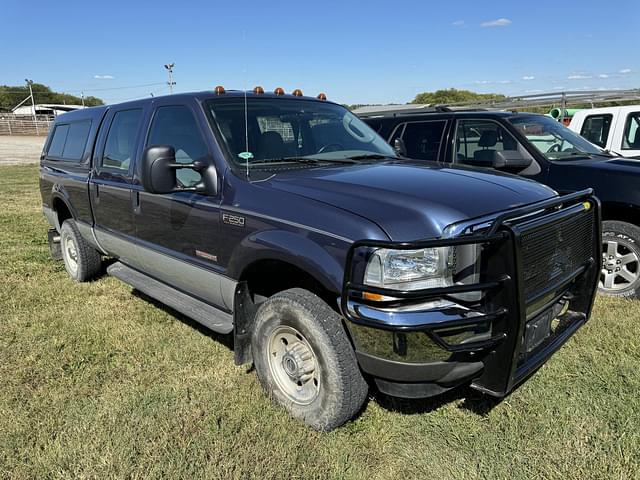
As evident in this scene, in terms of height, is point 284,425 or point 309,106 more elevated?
point 309,106

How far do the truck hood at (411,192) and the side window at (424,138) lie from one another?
2.67 metres

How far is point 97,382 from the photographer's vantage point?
355cm

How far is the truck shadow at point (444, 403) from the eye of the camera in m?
3.18

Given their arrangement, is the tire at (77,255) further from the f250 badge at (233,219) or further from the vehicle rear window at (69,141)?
the f250 badge at (233,219)

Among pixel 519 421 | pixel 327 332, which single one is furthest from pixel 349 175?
pixel 519 421

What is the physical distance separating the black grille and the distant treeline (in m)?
100

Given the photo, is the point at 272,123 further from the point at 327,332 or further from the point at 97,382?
the point at 97,382

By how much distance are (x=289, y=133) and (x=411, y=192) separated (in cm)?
136

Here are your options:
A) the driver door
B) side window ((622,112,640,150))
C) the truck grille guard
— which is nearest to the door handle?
the truck grille guard

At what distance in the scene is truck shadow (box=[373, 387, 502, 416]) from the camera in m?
3.18

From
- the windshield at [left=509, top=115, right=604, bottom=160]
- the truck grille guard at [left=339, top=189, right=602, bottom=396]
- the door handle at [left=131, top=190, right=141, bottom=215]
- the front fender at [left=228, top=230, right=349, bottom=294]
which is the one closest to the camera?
the truck grille guard at [left=339, top=189, right=602, bottom=396]

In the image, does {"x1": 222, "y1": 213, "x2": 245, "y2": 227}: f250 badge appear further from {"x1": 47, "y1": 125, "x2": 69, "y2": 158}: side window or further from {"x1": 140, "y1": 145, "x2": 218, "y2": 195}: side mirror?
{"x1": 47, "y1": 125, "x2": 69, "y2": 158}: side window

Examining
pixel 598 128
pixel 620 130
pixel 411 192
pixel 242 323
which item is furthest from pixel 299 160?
pixel 598 128

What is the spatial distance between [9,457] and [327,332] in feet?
6.09
